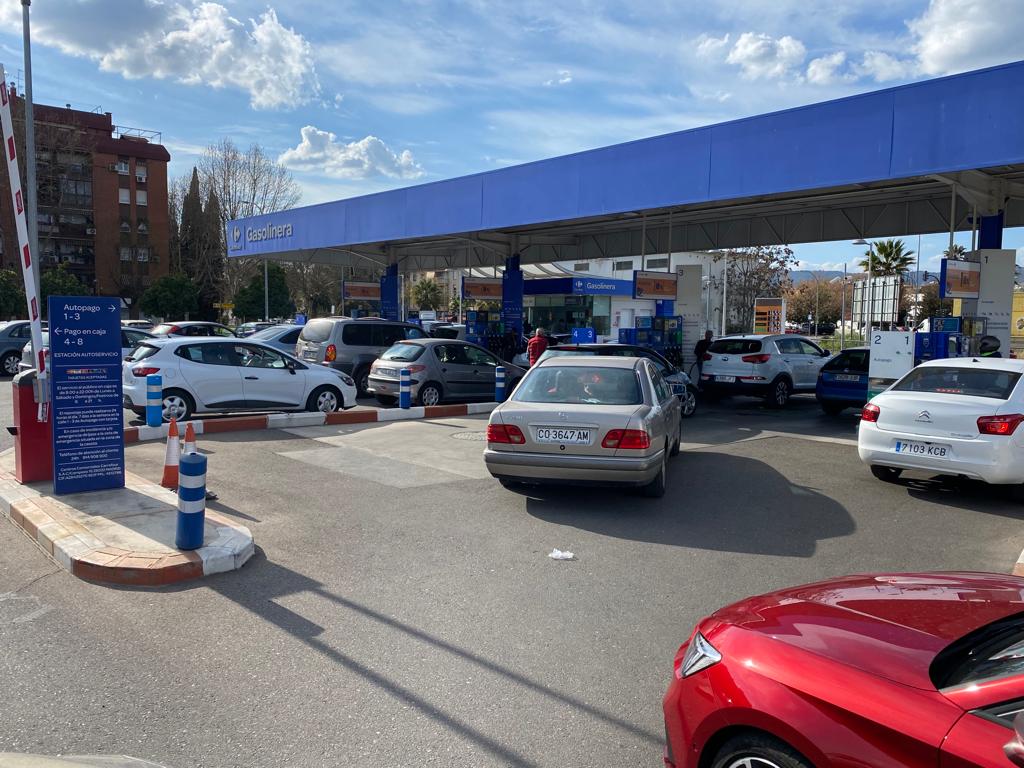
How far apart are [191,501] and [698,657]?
420 centimetres

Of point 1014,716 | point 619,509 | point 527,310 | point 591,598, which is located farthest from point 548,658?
point 527,310

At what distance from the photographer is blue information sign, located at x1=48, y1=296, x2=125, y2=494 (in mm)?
7098

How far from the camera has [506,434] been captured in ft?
25.2

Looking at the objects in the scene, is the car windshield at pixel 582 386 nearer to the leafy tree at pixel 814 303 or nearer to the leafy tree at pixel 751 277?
the leafy tree at pixel 751 277

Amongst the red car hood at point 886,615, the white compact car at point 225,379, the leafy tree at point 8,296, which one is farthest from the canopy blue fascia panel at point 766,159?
the leafy tree at point 8,296

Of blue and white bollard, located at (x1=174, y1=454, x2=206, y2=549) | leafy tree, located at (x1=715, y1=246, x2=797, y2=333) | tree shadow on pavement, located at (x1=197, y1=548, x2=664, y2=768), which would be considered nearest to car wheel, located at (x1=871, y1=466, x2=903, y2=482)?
tree shadow on pavement, located at (x1=197, y1=548, x2=664, y2=768)

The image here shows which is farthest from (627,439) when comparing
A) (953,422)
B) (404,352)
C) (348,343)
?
(348,343)

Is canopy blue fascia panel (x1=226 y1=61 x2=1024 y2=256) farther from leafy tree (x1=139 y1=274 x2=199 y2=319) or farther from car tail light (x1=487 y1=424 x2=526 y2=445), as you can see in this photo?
leafy tree (x1=139 y1=274 x2=199 y2=319)

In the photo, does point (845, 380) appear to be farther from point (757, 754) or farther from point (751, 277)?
point (751, 277)

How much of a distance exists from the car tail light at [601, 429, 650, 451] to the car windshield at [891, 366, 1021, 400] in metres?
3.56

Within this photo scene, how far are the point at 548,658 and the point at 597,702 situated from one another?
527 millimetres

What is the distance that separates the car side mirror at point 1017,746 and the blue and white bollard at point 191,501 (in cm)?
514

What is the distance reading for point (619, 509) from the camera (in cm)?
775

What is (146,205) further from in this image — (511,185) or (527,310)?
(511,185)
